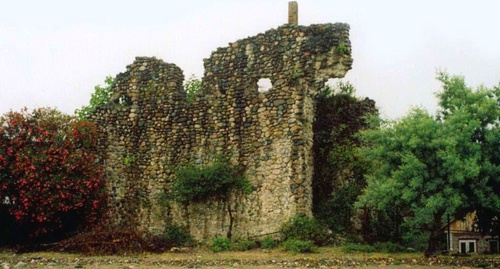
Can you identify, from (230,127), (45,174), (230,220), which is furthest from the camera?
(230,127)

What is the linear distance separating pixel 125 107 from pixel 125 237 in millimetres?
6114

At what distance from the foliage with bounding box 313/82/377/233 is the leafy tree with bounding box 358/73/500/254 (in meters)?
3.91

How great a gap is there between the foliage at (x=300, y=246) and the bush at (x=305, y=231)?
0.66 m

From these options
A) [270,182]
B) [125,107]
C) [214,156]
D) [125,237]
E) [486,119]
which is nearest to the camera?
[486,119]

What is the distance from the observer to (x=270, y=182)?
754 inches

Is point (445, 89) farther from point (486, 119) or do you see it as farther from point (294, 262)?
point (294, 262)

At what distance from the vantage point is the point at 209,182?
19922mm

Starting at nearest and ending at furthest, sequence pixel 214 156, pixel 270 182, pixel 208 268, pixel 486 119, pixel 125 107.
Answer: pixel 208 268 < pixel 486 119 < pixel 270 182 < pixel 214 156 < pixel 125 107

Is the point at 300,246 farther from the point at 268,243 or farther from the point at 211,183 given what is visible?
the point at 211,183

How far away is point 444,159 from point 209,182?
7.82m

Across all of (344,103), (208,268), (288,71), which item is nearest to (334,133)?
(344,103)

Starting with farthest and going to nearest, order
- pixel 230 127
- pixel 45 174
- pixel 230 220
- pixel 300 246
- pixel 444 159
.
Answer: pixel 230 127 → pixel 230 220 → pixel 45 174 → pixel 300 246 → pixel 444 159

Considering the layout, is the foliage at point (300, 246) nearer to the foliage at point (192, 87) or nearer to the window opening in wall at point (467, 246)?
the foliage at point (192, 87)

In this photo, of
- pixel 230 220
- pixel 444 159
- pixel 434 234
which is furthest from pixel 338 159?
pixel 444 159
